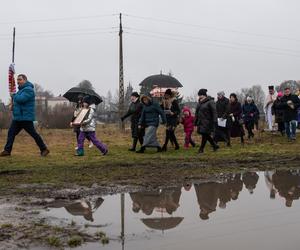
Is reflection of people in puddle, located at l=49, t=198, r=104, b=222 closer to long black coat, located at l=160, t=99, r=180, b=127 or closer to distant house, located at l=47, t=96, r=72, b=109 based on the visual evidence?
long black coat, located at l=160, t=99, r=180, b=127

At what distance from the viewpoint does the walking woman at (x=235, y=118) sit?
1716 centimetres

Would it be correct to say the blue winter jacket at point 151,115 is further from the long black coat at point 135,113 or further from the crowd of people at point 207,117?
the long black coat at point 135,113

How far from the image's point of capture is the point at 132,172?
10484 mm

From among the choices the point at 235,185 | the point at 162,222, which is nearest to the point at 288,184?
the point at 235,185

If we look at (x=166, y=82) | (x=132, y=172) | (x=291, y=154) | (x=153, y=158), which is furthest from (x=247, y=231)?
(x=166, y=82)

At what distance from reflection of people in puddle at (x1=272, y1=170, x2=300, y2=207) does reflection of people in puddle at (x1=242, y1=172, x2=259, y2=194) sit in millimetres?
346

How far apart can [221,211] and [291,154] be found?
710 centimetres

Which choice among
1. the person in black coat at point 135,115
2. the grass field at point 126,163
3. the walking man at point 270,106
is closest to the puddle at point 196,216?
the grass field at point 126,163

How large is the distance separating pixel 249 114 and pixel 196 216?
12.3m

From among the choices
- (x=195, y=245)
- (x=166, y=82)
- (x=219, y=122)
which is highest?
(x=166, y=82)

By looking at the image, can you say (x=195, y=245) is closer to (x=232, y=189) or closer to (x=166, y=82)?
(x=232, y=189)

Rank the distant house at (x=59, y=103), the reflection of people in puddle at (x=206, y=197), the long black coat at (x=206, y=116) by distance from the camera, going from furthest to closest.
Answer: the distant house at (x=59, y=103) < the long black coat at (x=206, y=116) < the reflection of people in puddle at (x=206, y=197)

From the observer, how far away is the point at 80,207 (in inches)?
293

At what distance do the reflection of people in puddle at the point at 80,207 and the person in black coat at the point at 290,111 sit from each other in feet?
36.2
